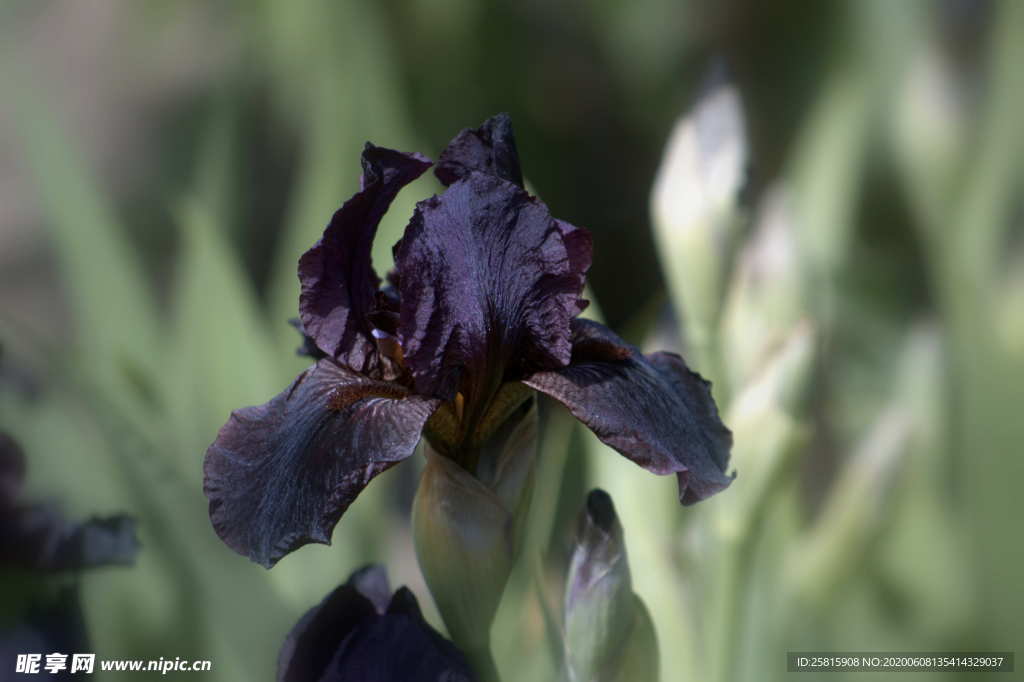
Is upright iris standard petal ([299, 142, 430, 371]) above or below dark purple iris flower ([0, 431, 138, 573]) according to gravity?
above

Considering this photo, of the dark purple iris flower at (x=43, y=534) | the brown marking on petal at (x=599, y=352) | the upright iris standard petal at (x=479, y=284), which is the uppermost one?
the upright iris standard petal at (x=479, y=284)

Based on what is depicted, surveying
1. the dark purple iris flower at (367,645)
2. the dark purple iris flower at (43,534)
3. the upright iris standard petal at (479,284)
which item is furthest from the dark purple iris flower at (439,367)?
the dark purple iris flower at (43,534)

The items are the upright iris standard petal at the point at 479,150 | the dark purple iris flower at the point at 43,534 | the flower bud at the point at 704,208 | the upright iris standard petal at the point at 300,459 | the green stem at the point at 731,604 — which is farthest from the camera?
the flower bud at the point at 704,208

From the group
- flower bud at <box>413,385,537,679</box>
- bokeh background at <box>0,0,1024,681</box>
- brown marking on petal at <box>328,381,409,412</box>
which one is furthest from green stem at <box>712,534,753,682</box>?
brown marking on petal at <box>328,381,409,412</box>

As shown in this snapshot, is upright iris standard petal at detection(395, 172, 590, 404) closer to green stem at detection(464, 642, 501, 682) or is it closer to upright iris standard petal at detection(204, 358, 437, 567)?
upright iris standard petal at detection(204, 358, 437, 567)

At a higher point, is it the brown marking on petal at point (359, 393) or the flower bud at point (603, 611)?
the brown marking on petal at point (359, 393)

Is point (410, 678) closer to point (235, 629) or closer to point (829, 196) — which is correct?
point (235, 629)

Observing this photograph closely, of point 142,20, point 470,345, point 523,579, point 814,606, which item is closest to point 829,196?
point 814,606

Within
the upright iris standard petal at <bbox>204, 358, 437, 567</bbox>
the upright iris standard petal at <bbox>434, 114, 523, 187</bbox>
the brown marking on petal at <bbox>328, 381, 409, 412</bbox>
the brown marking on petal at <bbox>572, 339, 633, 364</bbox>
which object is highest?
the upright iris standard petal at <bbox>434, 114, 523, 187</bbox>

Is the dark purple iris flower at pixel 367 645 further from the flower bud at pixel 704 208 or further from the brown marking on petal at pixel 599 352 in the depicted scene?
the flower bud at pixel 704 208
